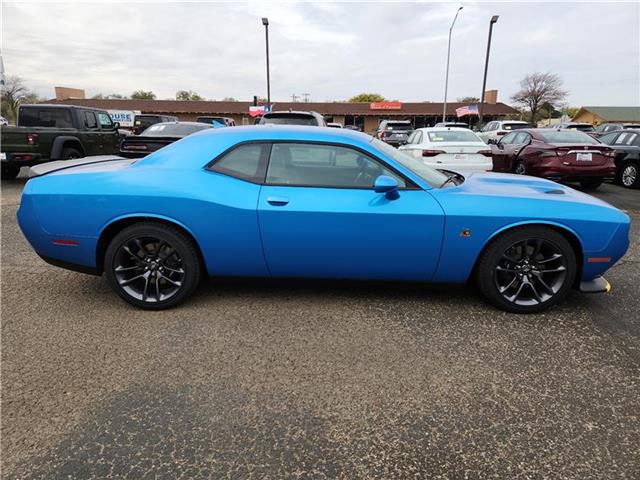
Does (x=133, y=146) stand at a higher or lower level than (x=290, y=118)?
lower

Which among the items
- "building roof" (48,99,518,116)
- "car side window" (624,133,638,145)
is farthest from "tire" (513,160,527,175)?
"building roof" (48,99,518,116)

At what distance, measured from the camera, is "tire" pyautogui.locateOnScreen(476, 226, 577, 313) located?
341 cm

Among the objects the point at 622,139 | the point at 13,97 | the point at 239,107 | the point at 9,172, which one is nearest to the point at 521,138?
the point at 622,139

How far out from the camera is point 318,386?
8.57 ft

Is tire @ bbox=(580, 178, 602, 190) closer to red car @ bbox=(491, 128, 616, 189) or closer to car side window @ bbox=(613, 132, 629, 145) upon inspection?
red car @ bbox=(491, 128, 616, 189)

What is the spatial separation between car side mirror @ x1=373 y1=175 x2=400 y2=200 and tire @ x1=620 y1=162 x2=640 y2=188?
10051 millimetres

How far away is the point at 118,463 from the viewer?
6.66 ft

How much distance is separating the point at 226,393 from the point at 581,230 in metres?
2.81

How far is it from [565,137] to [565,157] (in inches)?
Answer: 42.2

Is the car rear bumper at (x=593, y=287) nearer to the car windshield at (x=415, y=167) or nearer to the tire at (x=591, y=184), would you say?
→ the car windshield at (x=415, y=167)

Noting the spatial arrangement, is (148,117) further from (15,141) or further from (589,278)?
(589,278)

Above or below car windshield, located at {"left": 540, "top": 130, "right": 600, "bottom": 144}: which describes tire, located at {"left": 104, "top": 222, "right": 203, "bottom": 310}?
below

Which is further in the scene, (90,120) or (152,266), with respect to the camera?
(90,120)

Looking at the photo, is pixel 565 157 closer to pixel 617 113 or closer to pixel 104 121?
pixel 104 121
